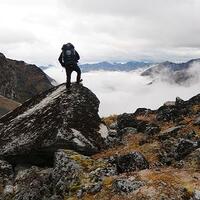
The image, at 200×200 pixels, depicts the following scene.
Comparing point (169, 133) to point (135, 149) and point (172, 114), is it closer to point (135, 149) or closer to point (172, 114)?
point (135, 149)

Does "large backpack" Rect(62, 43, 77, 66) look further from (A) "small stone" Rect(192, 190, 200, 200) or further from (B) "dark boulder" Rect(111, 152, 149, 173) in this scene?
(A) "small stone" Rect(192, 190, 200, 200)

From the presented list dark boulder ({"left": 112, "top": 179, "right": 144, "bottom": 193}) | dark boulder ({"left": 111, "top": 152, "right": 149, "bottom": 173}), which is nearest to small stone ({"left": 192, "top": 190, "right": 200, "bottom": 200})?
dark boulder ({"left": 112, "top": 179, "right": 144, "bottom": 193})

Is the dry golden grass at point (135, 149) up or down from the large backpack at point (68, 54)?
down

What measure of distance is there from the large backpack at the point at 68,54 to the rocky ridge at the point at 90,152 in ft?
5.73

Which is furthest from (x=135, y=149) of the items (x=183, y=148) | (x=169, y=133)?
(x=183, y=148)

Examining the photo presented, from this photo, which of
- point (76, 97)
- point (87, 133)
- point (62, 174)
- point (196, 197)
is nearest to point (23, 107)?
point (76, 97)

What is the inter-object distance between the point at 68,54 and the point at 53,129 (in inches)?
248

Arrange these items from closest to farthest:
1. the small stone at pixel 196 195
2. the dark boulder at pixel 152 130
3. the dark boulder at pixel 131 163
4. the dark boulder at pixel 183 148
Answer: the small stone at pixel 196 195, the dark boulder at pixel 131 163, the dark boulder at pixel 183 148, the dark boulder at pixel 152 130

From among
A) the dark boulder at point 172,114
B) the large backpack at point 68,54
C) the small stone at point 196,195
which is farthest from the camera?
the dark boulder at point 172,114

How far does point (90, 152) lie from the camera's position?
86.5 ft

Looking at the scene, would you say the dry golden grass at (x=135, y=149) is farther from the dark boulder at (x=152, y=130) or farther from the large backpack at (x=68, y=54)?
the large backpack at (x=68, y=54)

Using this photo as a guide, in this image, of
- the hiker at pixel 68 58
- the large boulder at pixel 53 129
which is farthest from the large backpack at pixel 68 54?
the large boulder at pixel 53 129

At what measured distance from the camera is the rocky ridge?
1989 centimetres

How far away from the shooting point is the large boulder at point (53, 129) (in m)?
26.4
